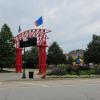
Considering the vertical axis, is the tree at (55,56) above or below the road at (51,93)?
above

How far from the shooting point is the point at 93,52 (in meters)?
97.4

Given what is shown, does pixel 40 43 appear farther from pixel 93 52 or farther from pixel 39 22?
pixel 93 52

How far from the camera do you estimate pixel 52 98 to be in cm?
1795

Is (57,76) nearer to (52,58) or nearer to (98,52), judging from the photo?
(98,52)

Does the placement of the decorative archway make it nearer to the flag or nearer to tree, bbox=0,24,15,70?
the flag

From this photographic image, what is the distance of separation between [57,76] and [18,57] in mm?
22135

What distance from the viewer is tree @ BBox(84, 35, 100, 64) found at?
318 feet

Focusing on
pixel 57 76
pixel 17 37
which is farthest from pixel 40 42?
pixel 57 76

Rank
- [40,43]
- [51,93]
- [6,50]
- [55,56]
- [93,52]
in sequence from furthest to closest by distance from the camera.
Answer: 1. [55,56]
2. [93,52]
3. [6,50]
4. [40,43]
5. [51,93]

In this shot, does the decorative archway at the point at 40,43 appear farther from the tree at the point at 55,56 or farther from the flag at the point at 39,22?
the tree at the point at 55,56

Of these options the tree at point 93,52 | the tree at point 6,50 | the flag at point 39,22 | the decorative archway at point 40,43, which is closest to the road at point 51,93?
the decorative archway at point 40,43

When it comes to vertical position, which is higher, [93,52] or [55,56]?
[55,56]

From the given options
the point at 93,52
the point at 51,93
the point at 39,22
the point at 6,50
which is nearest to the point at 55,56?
the point at 93,52

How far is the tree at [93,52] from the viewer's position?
97.1 metres
